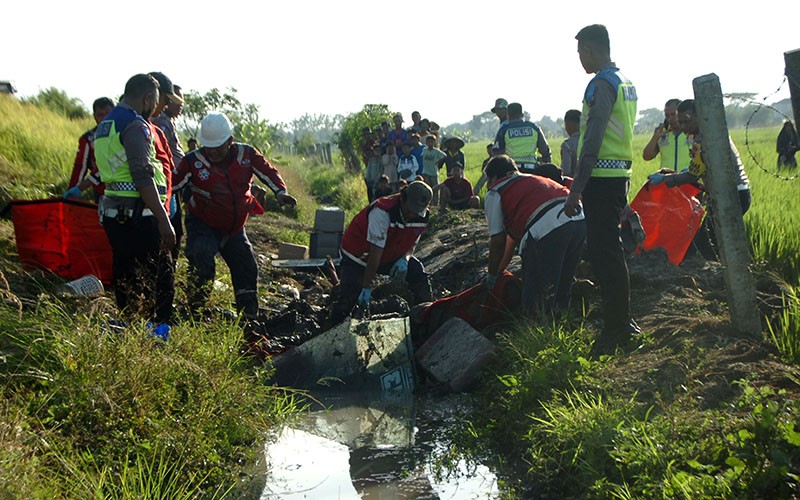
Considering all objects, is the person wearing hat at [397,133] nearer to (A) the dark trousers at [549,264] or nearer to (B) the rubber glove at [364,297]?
(B) the rubber glove at [364,297]

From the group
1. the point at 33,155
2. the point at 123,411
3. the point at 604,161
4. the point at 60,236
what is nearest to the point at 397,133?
the point at 33,155

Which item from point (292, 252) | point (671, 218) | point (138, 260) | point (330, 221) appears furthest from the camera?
point (330, 221)

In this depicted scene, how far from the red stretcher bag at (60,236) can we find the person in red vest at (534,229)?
3014 millimetres

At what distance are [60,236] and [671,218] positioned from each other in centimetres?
494

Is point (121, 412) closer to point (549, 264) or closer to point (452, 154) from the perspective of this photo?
point (549, 264)

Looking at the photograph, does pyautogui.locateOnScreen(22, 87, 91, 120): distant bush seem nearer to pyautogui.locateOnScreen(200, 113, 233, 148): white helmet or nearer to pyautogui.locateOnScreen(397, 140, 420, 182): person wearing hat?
pyautogui.locateOnScreen(397, 140, 420, 182): person wearing hat

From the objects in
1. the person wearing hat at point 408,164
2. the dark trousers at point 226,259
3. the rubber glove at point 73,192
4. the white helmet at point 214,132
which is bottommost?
the dark trousers at point 226,259

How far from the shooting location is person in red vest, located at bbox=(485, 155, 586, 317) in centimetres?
534

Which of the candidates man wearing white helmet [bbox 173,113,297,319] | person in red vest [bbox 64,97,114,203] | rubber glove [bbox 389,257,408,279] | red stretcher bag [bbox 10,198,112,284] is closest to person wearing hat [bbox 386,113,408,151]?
rubber glove [bbox 389,257,408,279]

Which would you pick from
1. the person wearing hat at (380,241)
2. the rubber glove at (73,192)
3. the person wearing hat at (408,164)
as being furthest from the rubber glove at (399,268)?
the person wearing hat at (408,164)

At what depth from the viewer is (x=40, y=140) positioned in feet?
32.3

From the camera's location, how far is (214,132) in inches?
228

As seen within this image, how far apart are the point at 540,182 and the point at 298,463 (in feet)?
8.28

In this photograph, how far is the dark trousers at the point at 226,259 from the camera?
5.90 metres
